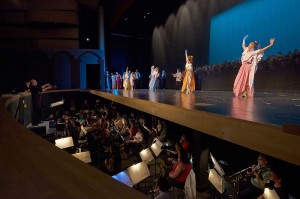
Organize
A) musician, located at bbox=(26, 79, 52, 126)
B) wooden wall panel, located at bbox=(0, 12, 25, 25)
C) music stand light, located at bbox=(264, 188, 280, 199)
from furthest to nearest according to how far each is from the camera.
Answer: wooden wall panel, located at bbox=(0, 12, 25, 25) < musician, located at bbox=(26, 79, 52, 126) < music stand light, located at bbox=(264, 188, 280, 199)

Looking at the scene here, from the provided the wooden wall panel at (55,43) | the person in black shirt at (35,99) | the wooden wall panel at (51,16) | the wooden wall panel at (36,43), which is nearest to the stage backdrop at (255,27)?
the person in black shirt at (35,99)

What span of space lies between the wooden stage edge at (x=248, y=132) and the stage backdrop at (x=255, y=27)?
7006mm

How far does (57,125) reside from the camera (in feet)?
33.6

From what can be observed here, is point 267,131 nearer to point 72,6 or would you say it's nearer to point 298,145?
point 298,145

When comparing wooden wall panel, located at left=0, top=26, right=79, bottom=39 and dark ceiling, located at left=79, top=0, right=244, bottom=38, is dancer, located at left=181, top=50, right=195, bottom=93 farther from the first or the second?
wooden wall panel, located at left=0, top=26, right=79, bottom=39

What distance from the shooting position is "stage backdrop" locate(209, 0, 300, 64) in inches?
371

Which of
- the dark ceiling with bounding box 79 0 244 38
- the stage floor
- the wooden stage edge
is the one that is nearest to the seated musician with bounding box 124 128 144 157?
the stage floor

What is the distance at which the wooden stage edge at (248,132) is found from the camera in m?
2.44

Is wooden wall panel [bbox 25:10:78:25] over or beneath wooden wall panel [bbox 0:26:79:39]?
over

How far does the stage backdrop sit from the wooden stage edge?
701cm

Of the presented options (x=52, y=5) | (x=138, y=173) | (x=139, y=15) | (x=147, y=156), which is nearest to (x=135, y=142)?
(x=147, y=156)

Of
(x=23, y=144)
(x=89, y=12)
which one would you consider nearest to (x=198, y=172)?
(x=23, y=144)

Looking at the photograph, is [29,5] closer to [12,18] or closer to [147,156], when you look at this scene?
[12,18]

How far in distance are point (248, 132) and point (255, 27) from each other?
30.7 ft
